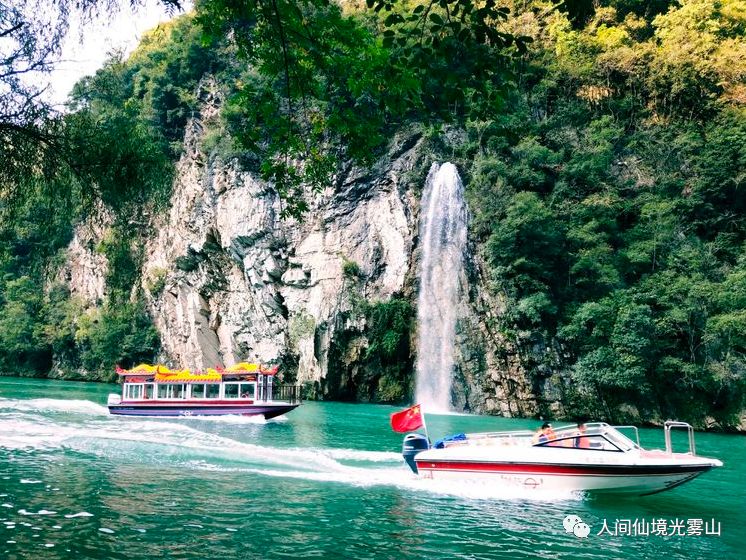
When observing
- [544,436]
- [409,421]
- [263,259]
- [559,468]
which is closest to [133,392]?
[263,259]

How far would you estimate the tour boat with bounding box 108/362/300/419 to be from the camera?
89.6 feet

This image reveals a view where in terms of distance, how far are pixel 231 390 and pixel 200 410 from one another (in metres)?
1.66

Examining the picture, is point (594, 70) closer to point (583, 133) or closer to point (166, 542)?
point (583, 133)

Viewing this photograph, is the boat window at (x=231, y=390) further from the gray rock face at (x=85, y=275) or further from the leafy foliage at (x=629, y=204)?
the gray rock face at (x=85, y=275)

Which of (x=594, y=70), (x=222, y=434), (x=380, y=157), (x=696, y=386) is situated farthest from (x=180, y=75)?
(x=696, y=386)

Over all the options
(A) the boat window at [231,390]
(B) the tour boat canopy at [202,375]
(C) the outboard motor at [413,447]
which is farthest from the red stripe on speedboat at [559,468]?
(A) the boat window at [231,390]

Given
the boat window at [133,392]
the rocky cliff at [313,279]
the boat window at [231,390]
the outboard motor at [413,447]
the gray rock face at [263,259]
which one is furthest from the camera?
the gray rock face at [263,259]

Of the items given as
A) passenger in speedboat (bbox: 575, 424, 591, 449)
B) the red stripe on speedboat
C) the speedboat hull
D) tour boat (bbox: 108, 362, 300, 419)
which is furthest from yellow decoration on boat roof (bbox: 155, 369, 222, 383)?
passenger in speedboat (bbox: 575, 424, 591, 449)

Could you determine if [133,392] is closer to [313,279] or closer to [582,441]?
[313,279]

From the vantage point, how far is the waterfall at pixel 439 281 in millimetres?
34562

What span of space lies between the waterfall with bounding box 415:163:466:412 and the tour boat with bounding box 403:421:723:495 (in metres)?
20.1

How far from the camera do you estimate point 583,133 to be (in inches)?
1417

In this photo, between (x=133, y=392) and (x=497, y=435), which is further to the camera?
(x=133, y=392)

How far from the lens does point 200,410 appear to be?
2766cm
